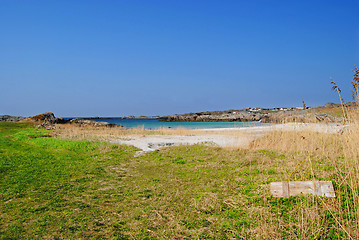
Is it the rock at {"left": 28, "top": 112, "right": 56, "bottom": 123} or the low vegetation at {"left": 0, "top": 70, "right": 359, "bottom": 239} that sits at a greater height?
the rock at {"left": 28, "top": 112, "right": 56, "bottom": 123}

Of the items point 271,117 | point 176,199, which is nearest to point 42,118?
point 271,117

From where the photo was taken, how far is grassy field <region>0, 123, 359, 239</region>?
4074 millimetres

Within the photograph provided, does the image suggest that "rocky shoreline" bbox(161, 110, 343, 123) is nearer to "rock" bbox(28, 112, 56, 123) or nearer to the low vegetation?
the low vegetation

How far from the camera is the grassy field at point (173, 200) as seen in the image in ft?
13.4

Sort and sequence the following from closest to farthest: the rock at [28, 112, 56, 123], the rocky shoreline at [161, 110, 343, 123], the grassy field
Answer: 1. the grassy field
2. the rocky shoreline at [161, 110, 343, 123]
3. the rock at [28, 112, 56, 123]

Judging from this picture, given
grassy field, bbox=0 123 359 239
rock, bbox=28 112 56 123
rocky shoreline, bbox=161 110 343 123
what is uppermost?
rock, bbox=28 112 56 123

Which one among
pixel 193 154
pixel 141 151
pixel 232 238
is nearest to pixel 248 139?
pixel 193 154

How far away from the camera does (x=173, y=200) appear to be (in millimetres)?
5617

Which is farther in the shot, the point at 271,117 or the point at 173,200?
the point at 271,117

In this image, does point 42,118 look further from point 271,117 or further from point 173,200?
point 173,200

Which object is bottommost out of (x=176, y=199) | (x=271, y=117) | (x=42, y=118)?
(x=176, y=199)

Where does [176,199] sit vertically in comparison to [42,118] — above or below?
below

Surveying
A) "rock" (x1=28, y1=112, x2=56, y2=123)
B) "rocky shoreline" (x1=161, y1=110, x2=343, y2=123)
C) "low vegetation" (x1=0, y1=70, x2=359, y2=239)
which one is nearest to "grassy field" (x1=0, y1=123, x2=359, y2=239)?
"low vegetation" (x1=0, y1=70, x2=359, y2=239)

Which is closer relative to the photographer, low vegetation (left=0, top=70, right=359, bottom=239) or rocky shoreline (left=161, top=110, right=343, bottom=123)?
low vegetation (left=0, top=70, right=359, bottom=239)
